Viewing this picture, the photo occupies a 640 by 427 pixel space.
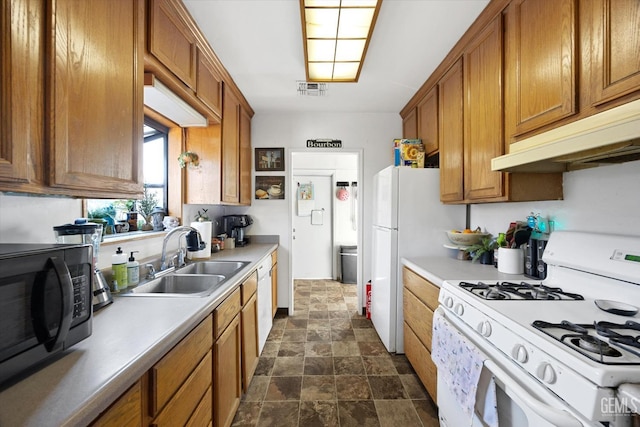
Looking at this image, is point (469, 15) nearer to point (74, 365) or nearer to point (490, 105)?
point (490, 105)

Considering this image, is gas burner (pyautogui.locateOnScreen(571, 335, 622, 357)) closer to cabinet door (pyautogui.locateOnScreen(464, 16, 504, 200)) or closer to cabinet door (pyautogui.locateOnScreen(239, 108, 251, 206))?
cabinet door (pyautogui.locateOnScreen(464, 16, 504, 200))

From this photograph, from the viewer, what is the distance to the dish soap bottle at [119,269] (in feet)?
4.41

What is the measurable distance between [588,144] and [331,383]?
79.0 inches

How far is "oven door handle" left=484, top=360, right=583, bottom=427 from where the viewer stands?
2.26ft

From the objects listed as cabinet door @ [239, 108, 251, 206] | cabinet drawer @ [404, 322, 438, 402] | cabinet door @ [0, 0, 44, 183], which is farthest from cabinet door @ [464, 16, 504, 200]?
cabinet door @ [239, 108, 251, 206]

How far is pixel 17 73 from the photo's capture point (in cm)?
70

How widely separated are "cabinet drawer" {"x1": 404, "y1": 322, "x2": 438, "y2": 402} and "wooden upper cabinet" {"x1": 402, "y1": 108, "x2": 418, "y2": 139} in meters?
1.94

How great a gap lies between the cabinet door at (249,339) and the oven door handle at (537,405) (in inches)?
54.5

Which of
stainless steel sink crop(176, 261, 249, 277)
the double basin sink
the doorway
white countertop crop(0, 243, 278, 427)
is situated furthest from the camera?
the doorway

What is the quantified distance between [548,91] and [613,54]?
262mm

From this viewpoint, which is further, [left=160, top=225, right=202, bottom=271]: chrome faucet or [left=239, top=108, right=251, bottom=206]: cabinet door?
[left=239, top=108, right=251, bottom=206]: cabinet door

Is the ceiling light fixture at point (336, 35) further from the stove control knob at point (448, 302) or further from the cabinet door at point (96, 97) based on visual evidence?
the stove control knob at point (448, 302)

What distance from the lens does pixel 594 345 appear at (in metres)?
0.74

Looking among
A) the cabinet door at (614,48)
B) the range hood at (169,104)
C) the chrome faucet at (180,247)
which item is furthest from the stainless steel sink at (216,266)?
the cabinet door at (614,48)
